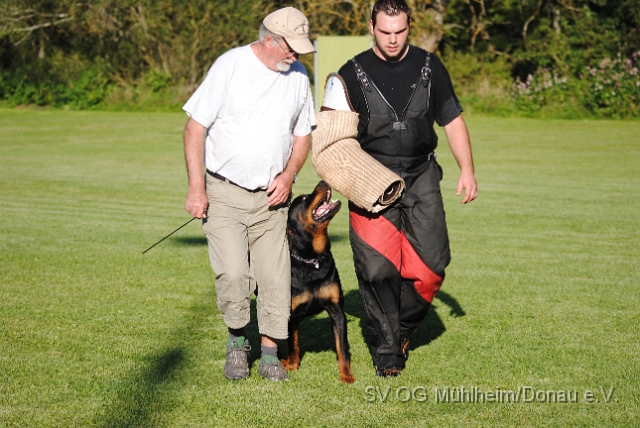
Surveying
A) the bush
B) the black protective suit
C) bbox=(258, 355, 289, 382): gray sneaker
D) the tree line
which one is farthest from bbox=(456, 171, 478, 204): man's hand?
the tree line

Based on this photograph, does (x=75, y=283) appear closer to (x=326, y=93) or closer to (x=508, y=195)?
(x=326, y=93)

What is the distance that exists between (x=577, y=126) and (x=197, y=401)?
70.3 ft

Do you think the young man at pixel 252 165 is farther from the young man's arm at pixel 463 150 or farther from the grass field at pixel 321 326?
the young man's arm at pixel 463 150

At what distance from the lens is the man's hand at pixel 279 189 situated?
16.1 feet

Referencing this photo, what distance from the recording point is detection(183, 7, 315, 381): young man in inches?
186

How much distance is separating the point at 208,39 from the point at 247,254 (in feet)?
87.3

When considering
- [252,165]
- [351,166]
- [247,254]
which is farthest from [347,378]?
[252,165]

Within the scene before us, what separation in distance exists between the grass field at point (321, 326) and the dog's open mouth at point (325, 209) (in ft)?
2.96

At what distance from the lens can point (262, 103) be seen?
15.7 feet

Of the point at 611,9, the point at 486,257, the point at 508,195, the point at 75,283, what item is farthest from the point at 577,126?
the point at 75,283

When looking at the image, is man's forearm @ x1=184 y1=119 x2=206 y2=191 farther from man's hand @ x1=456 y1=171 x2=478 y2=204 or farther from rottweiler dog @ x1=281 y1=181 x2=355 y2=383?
man's hand @ x1=456 y1=171 x2=478 y2=204

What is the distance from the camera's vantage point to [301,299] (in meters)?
5.15

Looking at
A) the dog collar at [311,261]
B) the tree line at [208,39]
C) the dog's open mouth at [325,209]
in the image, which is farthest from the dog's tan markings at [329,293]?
the tree line at [208,39]

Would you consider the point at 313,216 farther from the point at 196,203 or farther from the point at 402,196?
the point at 196,203
